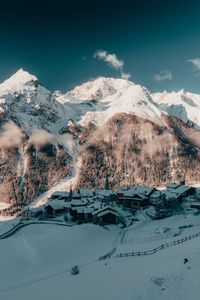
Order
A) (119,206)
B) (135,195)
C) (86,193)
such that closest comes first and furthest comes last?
(119,206)
(135,195)
(86,193)

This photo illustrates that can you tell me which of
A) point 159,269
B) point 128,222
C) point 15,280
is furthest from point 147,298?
point 128,222

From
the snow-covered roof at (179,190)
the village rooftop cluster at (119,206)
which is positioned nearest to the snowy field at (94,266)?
the village rooftop cluster at (119,206)

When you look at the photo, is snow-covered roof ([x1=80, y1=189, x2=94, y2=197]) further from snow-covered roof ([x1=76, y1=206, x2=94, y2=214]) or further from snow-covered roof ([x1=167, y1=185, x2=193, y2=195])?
snow-covered roof ([x1=76, y1=206, x2=94, y2=214])

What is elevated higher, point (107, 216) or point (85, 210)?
point (85, 210)

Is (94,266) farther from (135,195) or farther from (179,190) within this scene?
(179,190)

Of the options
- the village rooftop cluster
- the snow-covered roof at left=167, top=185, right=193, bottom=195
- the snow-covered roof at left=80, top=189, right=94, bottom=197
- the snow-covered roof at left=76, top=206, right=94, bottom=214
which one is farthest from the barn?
the snow-covered roof at left=80, top=189, right=94, bottom=197

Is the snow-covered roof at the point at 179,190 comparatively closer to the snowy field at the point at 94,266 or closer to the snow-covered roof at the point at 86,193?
the snow-covered roof at the point at 86,193

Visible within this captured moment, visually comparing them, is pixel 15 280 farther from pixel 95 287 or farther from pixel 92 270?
pixel 95 287

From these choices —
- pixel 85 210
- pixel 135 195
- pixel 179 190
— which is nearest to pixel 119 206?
pixel 135 195
